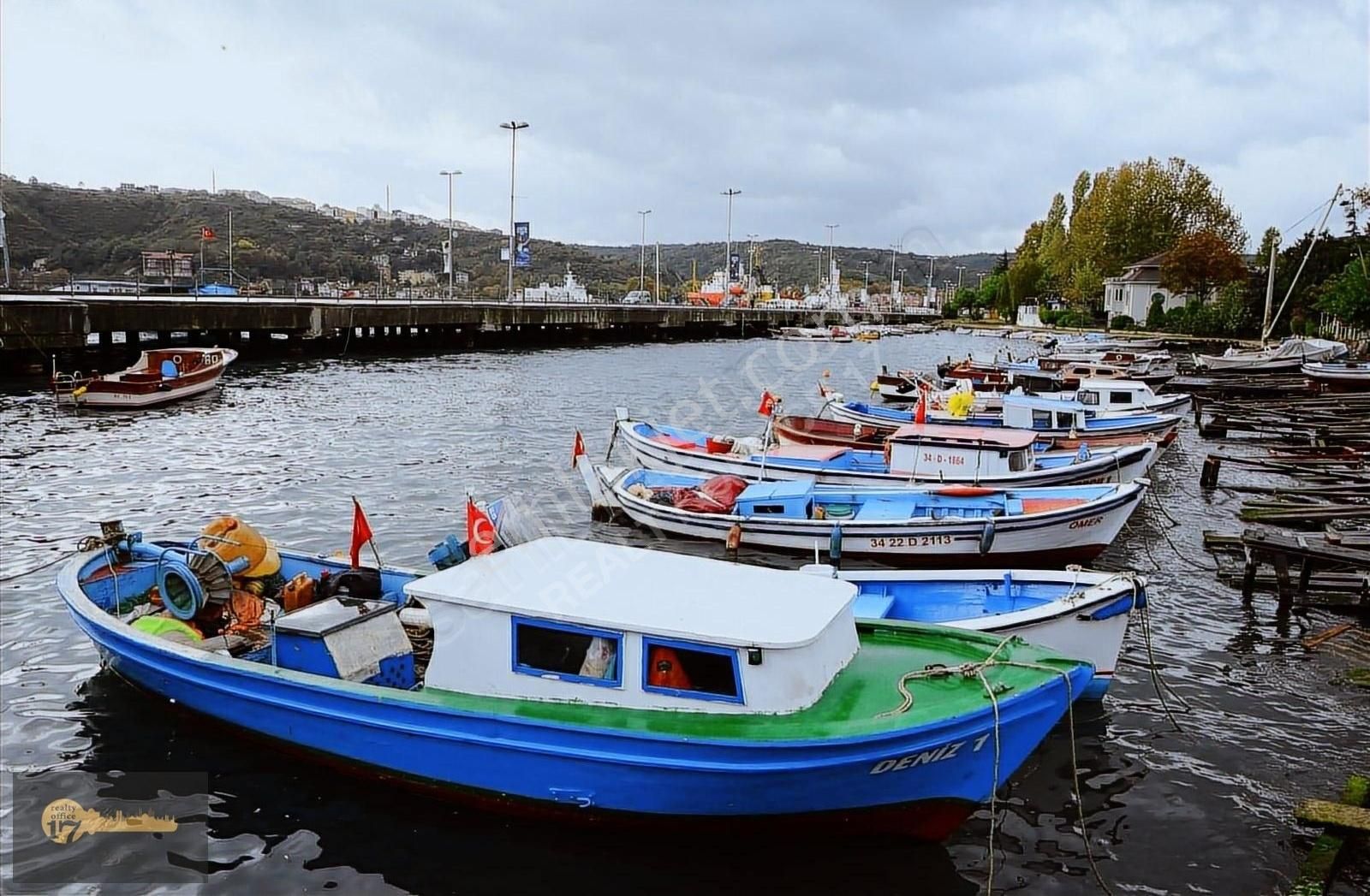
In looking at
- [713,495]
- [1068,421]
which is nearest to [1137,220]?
[1068,421]

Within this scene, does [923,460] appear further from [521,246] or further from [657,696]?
[521,246]

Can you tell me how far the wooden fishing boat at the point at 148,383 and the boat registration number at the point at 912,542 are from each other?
3139cm

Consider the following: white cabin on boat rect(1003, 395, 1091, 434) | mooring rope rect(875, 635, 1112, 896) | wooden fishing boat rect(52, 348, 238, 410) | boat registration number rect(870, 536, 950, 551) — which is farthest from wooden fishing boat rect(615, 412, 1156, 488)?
wooden fishing boat rect(52, 348, 238, 410)

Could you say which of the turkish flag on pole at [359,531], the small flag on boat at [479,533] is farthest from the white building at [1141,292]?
the small flag on boat at [479,533]

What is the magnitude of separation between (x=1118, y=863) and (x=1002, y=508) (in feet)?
31.7

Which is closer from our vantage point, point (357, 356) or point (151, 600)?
point (151, 600)

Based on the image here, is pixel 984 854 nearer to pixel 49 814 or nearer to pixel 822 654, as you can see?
pixel 822 654

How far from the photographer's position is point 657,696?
881 cm

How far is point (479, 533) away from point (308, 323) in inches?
2058

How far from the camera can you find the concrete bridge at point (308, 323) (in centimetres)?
4222

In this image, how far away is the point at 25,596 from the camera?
15406 millimetres

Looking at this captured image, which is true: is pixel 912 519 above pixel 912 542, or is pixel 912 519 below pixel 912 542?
above

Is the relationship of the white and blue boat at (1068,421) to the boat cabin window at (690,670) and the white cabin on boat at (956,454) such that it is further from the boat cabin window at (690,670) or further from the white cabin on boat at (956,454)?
the boat cabin window at (690,670)

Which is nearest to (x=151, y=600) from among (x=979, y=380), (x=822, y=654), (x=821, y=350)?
(x=822, y=654)
